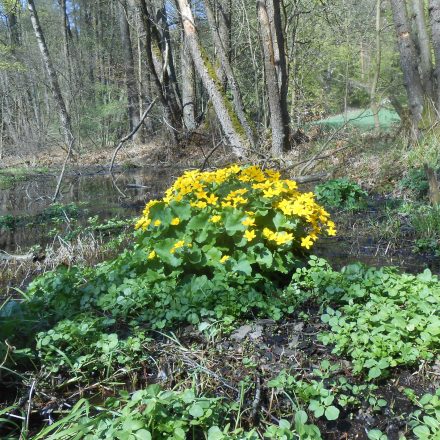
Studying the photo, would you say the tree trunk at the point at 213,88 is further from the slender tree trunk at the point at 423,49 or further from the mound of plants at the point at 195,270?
the mound of plants at the point at 195,270

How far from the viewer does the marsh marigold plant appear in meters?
3.38

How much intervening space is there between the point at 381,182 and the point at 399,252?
3.29 m

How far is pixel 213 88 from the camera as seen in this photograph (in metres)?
10.4

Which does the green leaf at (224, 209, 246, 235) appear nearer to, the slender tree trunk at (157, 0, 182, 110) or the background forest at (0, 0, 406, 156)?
the background forest at (0, 0, 406, 156)

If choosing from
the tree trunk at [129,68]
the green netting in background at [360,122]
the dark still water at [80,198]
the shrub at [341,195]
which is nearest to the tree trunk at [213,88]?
the dark still water at [80,198]

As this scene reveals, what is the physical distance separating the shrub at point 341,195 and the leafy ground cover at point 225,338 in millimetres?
3402

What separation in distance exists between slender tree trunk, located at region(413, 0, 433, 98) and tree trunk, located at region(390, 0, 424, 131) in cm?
47

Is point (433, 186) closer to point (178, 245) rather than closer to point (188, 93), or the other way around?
point (178, 245)

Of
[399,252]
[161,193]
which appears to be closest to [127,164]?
[161,193]

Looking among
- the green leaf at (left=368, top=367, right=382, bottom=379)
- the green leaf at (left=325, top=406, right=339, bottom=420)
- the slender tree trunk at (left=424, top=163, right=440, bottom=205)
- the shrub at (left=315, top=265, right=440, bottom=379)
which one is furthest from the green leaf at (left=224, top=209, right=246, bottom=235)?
the slender tree trunk at (left=424, top=163, right=440, bottom=205)

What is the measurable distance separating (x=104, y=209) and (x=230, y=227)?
20.0 feet

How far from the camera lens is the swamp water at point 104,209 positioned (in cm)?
496

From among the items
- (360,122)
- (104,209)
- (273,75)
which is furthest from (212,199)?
(360,122)

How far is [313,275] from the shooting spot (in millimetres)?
3332
